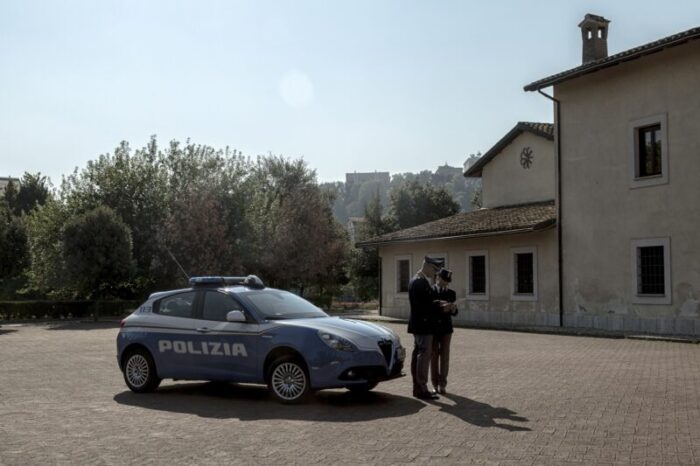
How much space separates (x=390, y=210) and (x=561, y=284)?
116 feet

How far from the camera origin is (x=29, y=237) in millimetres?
41156

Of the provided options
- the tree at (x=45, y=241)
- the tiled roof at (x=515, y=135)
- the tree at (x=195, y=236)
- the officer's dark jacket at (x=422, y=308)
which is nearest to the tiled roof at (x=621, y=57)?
the tiled roof at (x=515, y=135)

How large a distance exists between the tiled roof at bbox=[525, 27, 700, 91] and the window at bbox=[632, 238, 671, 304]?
5513 mm

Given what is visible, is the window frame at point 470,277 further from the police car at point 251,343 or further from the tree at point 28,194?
the tree at point 28,194

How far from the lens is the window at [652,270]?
72.3 ft

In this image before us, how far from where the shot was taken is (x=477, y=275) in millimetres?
29969

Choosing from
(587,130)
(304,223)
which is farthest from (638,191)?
(304,223)

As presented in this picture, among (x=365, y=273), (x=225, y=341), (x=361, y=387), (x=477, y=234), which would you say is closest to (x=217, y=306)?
(x=225, y=341)

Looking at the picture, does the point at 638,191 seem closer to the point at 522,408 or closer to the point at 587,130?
the point at 587,130

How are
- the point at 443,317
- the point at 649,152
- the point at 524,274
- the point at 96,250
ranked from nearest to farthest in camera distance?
1. the point at 443,317
2. the point at 649,152
3. the point at 524,274
4. the point at 96,250

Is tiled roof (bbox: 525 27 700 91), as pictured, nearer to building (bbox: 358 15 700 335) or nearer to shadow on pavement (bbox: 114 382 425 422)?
building (bbox: 358 15 700 335)

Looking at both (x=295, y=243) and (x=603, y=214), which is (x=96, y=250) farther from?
(x=603, y=214)

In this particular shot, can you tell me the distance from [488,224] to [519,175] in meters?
4.26

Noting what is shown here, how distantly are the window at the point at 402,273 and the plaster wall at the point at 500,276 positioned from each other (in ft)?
0.75
